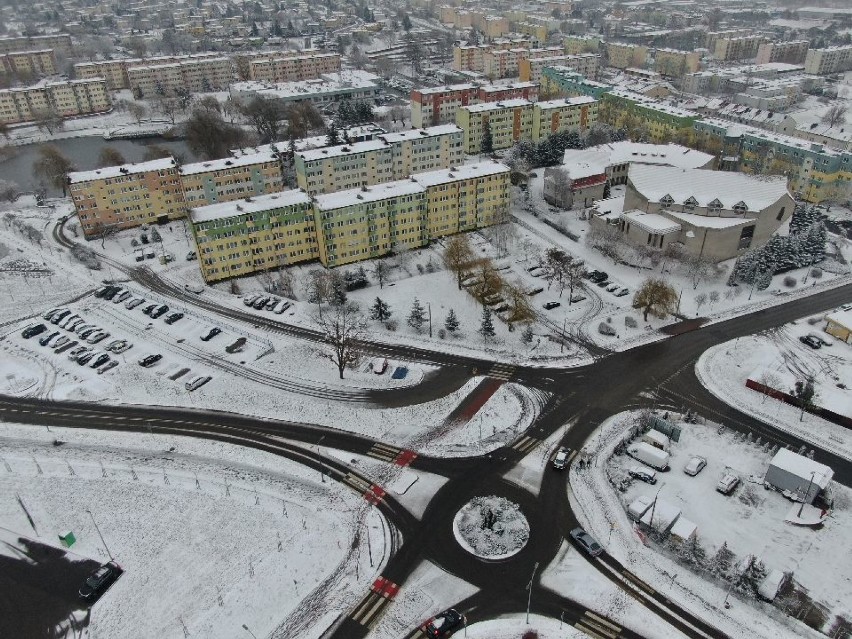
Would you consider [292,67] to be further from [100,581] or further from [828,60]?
[100,581]

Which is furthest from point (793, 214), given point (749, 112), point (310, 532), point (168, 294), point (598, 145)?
point (168, 294)

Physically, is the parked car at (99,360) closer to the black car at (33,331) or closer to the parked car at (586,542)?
the black car at (33,331)

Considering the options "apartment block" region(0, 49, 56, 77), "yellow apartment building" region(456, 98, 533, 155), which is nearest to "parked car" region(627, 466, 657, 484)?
"yellow apartment building" region(456, 98, 533, 155)

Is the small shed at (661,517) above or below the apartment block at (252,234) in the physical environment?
below

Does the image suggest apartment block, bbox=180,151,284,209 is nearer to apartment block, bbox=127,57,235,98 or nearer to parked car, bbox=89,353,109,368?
parked car, bbox=89,353,109,368

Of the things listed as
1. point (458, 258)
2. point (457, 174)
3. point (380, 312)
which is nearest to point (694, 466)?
point (380, 312)

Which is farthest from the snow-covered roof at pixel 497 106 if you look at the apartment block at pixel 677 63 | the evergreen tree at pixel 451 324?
the apartment block at pixel 677 63
